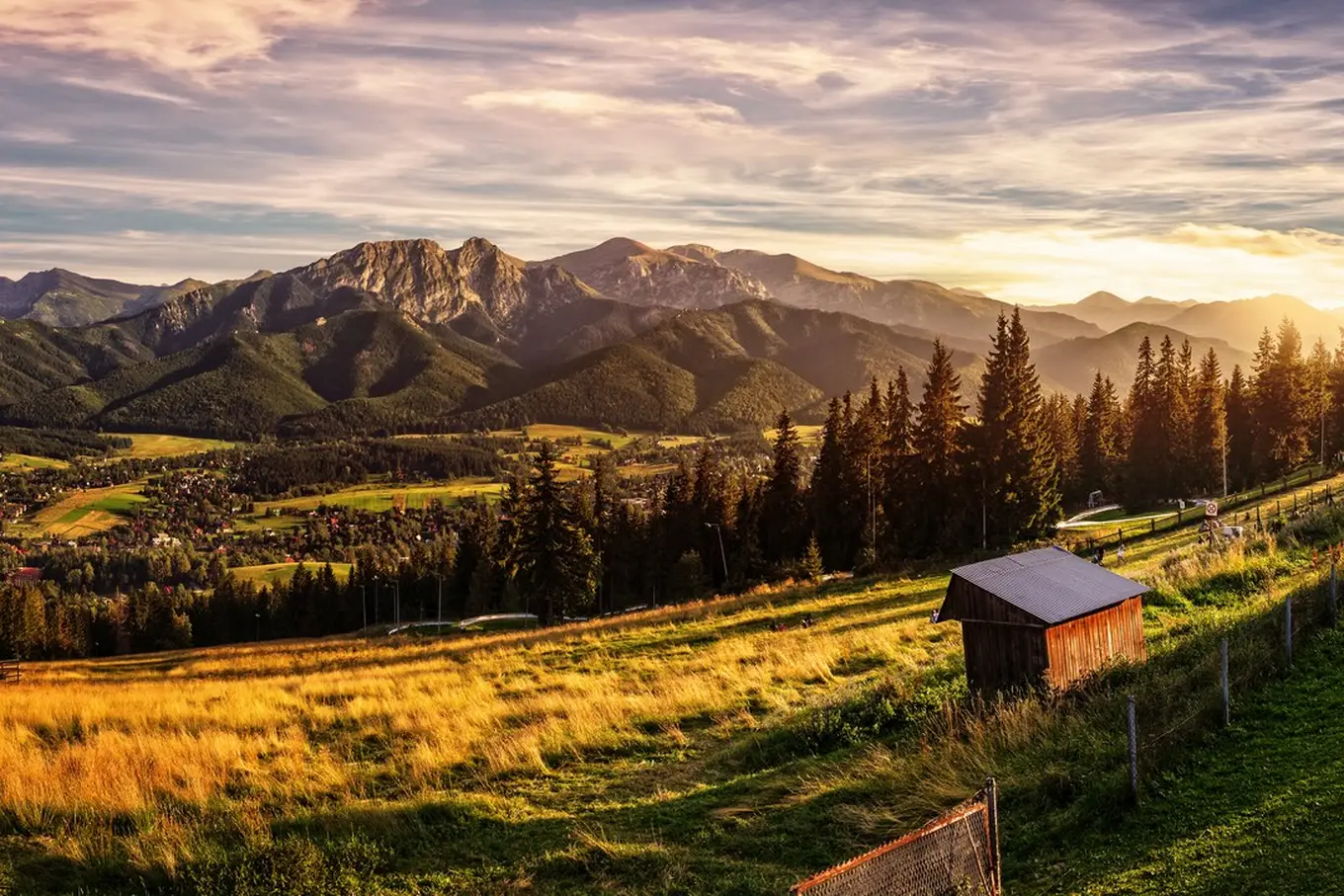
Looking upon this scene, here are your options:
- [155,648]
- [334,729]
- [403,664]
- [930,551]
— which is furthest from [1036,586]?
[155,648]

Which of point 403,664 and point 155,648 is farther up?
point 403,664

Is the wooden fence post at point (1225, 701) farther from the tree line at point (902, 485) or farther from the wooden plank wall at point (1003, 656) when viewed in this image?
the tree line at point (902, 485)

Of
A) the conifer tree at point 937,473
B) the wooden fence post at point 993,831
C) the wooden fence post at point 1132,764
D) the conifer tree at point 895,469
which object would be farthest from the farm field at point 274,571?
the wooden fence post at point 993,831

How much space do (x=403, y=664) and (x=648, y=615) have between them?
1381cm

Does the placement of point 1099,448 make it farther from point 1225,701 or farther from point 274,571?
point 274,571

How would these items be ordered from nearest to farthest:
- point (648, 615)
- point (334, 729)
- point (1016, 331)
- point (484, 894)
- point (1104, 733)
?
point (484, 894), point (1104, 733), point (334, 729), point (648, 615), point (1016, 331)

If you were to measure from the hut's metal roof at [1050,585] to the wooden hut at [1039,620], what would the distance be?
0.02 meters

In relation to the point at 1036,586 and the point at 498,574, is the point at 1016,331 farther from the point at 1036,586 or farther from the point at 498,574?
the point at 498,574

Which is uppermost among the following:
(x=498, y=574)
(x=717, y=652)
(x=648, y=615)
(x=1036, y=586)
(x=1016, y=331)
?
(x=1016, y=331)

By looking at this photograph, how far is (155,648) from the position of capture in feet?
347

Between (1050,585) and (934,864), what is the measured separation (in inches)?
374

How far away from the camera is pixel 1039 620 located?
14250mm

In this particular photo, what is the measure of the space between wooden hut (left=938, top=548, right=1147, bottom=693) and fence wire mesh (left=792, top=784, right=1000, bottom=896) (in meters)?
7.03

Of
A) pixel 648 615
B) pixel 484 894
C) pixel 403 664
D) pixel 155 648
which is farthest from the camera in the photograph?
pixel 155 648
